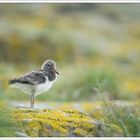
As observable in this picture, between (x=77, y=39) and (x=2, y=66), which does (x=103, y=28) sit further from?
(x=2, y=66)

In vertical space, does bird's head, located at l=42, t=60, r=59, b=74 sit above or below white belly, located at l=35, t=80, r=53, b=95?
above

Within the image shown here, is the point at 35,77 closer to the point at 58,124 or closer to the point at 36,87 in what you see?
the point at 36,87

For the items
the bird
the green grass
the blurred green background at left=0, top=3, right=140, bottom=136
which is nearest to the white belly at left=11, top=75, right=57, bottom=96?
the bird

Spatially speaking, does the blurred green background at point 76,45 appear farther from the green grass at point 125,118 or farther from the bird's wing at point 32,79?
the bird's wing at point 32,79

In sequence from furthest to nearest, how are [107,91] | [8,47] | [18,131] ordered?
1. [8,47]
2. [107,91]
3. [18,131]

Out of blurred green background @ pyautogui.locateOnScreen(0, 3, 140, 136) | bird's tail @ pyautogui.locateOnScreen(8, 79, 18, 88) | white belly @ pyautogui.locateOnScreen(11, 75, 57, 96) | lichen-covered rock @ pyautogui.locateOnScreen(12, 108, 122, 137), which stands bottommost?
lichen-covered rock @ pyautogui.locateOnScreen(12, 108, 122, 137)

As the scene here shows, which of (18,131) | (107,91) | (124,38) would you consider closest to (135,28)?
(124,38)

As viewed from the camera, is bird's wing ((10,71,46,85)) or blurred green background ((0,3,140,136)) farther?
blurred green background ((0,3,140,136))

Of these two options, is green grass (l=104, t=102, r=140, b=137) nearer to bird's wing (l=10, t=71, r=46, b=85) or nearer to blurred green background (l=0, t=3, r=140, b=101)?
blurred green background (l=0, t=3, r=140, b=101)
